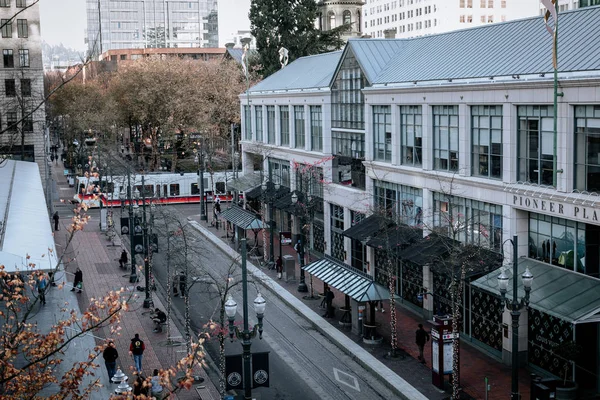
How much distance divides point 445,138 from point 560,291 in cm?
1132

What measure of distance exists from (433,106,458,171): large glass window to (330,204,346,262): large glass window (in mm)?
12315

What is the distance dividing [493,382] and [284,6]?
58.5 m

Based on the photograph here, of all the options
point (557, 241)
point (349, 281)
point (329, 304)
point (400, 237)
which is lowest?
point (329, 304)

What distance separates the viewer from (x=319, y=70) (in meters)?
59.5

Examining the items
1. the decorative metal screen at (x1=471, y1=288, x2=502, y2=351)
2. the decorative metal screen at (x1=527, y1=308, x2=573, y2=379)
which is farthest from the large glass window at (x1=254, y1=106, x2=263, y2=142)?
the decorative metal screen at (x1=527, y1=308, x2=573, y2=379)

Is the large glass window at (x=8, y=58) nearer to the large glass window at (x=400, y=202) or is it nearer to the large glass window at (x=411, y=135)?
the large glass window at (x=400, y=202)

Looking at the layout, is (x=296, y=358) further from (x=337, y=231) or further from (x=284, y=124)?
(x=284, y=124)

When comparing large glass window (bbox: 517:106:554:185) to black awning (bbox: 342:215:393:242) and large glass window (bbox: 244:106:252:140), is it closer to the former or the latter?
black awning (bbox: 342:215:393:242)

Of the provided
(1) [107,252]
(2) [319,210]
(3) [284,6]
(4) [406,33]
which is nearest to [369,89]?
(2) [319,210]

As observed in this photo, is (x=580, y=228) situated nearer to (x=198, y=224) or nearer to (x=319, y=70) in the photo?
(x=319, y=70)

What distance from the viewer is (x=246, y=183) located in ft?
212

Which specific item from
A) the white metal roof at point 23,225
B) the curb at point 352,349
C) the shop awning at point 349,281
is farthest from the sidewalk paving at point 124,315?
the shop awning at point 349,281

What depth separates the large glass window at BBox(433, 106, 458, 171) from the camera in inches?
1417

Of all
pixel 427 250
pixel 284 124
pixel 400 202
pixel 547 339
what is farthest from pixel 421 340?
pixel 284 124
